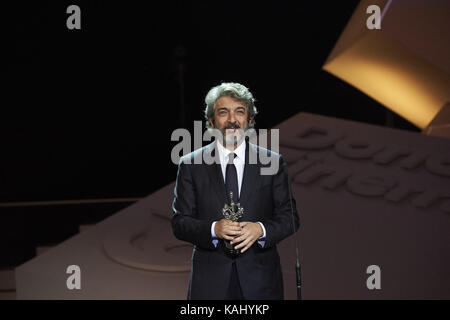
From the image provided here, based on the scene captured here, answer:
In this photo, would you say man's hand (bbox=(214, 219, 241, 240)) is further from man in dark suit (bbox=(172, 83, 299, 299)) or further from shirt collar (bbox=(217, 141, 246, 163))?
shirt collar (bbox=(217, 141, 246, 163))

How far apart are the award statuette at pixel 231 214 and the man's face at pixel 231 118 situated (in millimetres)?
177

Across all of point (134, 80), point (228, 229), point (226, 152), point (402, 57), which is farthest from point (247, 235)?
point (134, 80)

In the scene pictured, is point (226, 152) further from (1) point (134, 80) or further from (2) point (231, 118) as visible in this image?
(1) point (134, 80)

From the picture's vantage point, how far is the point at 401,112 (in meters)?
5.87

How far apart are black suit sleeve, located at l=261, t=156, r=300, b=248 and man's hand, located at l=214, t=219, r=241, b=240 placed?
0.38ft

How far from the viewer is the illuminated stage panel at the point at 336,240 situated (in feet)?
9.77

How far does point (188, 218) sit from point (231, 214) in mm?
137

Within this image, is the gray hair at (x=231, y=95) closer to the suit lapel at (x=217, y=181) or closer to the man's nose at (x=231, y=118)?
the man's nose at (x=231, y=118)

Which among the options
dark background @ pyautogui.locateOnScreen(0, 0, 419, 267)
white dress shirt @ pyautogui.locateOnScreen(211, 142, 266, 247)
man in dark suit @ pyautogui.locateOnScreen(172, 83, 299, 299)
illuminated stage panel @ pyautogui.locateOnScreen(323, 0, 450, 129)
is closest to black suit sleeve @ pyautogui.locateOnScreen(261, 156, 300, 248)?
man in dark suit @ pyautogui.locateOnScreen(172, 83, 299, 299)

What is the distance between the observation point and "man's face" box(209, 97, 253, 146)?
1.40 m

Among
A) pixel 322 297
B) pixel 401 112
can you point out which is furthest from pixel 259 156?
pixel 401 112

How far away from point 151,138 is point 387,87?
322 cm

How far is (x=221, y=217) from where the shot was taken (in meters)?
1.37

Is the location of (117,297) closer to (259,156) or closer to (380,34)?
(259,156)
